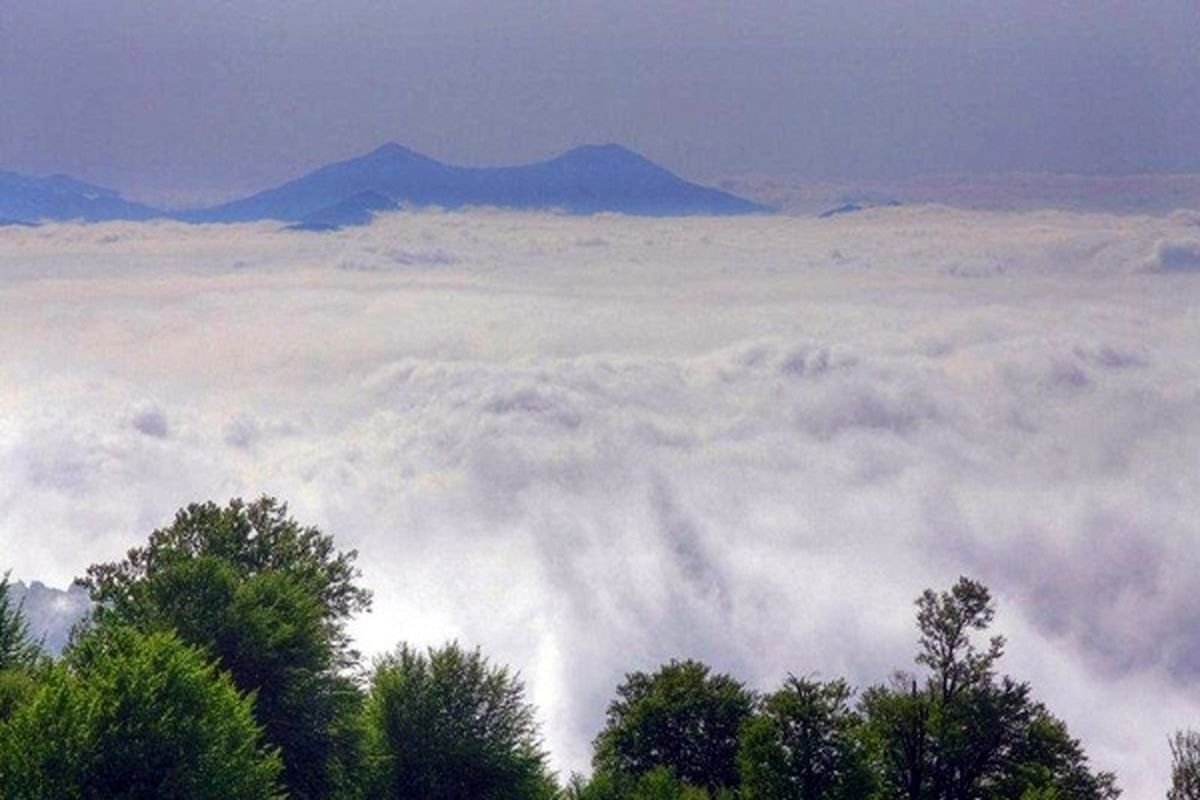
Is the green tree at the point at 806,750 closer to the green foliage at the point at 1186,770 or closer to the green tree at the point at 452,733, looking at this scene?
the green tree at the point at 452,733

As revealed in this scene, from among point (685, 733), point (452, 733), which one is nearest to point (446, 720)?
point (452, 733)

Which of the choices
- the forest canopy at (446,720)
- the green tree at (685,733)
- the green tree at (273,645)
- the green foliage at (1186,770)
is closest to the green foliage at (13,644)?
the forest canopy at (446,720)

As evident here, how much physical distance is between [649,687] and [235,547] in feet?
91.0

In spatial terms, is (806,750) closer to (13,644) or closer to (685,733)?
(685,733)

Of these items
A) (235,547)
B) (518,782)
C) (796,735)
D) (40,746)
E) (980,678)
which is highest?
(235,547)

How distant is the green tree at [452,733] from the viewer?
51656 millimetres

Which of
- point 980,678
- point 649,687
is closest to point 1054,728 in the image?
point 980,678

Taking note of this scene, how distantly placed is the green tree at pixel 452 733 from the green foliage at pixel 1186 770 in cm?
2782

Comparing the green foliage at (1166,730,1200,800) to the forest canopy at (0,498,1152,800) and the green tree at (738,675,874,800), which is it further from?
the green tree at (738,675,874,800)

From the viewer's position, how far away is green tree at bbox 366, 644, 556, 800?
51.7m

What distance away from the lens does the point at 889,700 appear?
50.7 m

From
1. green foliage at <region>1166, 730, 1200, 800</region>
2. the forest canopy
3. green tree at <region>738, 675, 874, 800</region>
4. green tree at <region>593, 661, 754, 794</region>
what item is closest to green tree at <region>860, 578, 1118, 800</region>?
the forest canopy

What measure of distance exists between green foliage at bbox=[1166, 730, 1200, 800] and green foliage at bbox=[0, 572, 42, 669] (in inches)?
2167

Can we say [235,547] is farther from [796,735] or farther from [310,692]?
[796,735]
